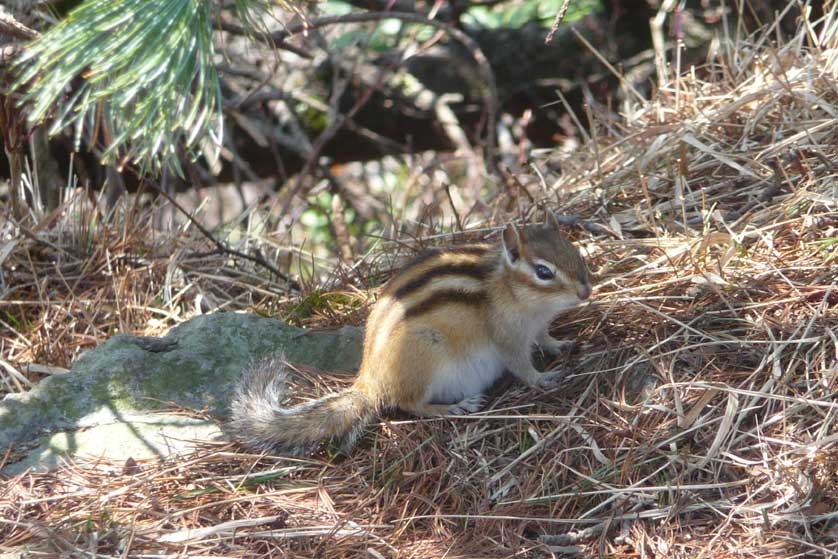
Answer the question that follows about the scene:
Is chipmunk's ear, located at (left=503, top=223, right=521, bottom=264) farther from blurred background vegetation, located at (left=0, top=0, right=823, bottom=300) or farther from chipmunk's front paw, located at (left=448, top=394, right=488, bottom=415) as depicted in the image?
blurred background vegetation, located at (left=0, top=0, right=823, bottom=300)

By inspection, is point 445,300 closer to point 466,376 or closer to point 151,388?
point 466,376

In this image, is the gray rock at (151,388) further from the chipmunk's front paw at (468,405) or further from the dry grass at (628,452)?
the chipmunk's front paw at (468,405)

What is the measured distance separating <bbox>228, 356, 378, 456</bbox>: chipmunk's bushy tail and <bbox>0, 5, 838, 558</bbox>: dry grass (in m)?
0.06

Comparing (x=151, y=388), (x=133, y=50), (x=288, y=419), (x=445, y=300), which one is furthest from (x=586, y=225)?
(x=133, y=50)

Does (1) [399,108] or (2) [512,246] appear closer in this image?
(2) [512,246]

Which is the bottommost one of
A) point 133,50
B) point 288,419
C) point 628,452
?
point 628,452

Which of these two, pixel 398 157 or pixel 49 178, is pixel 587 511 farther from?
pixel 398 157

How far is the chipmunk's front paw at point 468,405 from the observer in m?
3.29

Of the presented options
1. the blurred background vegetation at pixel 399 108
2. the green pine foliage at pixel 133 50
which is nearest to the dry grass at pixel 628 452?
the green pine foliage at pixel 133 50

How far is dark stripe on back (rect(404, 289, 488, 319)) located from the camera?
3324 mm

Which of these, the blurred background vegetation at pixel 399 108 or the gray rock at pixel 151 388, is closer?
the gray rock at pixel 151 388

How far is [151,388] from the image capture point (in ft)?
11.4

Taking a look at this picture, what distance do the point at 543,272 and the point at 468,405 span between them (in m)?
0.53

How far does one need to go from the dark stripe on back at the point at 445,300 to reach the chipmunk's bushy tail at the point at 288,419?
0.34 meters
